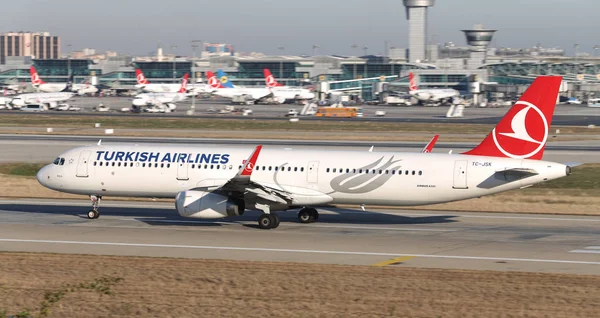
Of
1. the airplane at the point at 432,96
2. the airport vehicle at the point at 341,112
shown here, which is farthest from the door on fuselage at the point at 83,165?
the airplane at the point at 432,96

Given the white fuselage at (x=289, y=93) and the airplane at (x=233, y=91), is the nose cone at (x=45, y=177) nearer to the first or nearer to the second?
the airplane at (x=233, y=91)

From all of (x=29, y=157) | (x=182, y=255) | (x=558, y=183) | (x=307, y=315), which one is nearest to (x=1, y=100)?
(x=29, y=157)

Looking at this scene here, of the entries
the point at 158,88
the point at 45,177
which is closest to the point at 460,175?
the point at 45,177

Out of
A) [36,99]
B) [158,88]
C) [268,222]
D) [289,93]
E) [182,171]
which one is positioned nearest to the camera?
[268,222]

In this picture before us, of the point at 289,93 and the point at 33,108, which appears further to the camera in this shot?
the point at 289,93

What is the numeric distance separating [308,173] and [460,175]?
6.65 m

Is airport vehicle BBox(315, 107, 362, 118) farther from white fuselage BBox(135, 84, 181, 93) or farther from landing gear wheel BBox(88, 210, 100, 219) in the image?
landing gear wheel BBox(88, 210, 100, 219)

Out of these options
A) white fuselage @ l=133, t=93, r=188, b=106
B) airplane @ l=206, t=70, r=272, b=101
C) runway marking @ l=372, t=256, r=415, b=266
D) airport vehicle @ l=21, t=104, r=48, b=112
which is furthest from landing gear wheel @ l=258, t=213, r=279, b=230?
airplane @ l=206, t=70, r=272, b=101

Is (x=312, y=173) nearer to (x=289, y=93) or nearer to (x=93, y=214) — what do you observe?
(x=93, y=214)

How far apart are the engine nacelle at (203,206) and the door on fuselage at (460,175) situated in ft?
31.2

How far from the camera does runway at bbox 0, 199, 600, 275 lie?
28531 millimetres

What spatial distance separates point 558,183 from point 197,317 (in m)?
36.0

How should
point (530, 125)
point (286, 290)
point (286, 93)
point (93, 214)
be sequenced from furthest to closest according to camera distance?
point (286, 93) < point (93, 214) < point (530, 125) < point (286, 290)

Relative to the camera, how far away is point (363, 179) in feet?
118
